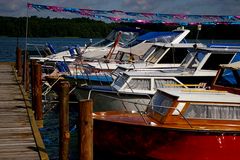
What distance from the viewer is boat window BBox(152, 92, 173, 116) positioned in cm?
1291

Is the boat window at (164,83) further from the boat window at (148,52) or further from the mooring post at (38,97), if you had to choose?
the boat window at (148,52)

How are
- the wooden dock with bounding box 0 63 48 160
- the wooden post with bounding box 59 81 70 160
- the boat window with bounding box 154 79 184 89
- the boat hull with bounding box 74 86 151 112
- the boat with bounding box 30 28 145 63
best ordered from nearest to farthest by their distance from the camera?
the wooden dock with bounding box 0 63 48 160 → the wooden post with bounding box 59 81 70 160 → the boat hull with bounding box 74 86 151 112 → the boat window with bounding box 154 79 184 89 → the boat with bounding box 30 28 145 63

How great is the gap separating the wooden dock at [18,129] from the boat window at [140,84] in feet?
12.1

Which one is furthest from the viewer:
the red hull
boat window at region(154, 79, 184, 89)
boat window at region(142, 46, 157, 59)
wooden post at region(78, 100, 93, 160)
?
boat window at region(142, 46, 157, 59)

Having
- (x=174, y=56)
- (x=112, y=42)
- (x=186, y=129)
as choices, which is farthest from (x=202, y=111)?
(x=112, y=42)

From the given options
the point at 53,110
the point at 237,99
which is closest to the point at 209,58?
the point at 237,99

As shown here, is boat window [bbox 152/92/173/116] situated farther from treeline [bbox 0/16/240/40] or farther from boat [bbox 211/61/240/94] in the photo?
treeline [bbox 0/16/240/40]

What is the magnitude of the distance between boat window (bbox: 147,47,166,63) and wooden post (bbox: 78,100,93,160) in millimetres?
13091

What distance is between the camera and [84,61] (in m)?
25.8

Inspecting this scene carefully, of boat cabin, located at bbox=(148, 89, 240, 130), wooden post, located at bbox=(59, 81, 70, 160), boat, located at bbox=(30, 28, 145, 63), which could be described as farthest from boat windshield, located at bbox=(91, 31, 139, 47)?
wooden post, located at bbox=(59, 81, 70, 160)

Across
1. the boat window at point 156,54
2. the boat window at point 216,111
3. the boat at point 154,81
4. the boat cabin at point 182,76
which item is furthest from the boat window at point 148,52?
the boat window at point 216,111

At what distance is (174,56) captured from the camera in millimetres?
22188

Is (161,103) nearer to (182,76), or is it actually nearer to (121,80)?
(182,76)

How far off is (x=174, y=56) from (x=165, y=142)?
9.95 meters
